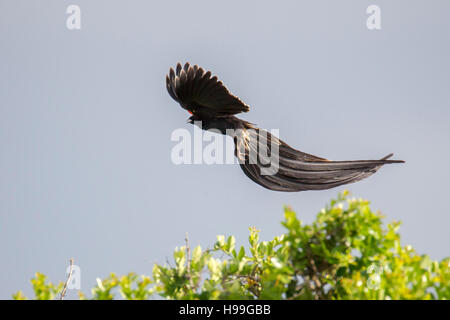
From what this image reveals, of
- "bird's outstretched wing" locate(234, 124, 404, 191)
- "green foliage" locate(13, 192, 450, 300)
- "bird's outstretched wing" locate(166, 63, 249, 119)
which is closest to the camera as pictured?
"green foliage" locate(13, 192, 450, 300)

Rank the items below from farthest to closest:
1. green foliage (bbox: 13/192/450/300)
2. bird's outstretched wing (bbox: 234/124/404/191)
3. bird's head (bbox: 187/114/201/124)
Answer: bird's head (bbox: 187/114/201/124) < bird's outstretched wing (bbox: 234/124/404/191) < green foliage (bbox: 13/192/450/300)

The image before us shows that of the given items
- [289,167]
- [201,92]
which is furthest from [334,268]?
[201,92]

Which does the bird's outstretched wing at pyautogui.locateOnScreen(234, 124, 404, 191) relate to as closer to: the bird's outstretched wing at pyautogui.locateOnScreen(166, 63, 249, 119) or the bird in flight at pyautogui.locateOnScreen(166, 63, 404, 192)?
the bird in flight at pyautogui.locateOnScreen(166, 63, 404, 192)

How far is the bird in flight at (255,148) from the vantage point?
5.15 metres

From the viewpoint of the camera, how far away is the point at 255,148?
5.35m

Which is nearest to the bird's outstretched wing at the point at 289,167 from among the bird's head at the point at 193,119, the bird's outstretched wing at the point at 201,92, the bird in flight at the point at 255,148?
the bird in flight at the point at 255,148

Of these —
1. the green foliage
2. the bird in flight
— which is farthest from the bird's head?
the green foliage

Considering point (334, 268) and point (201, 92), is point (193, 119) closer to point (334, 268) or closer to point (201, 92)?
point (201, 92)

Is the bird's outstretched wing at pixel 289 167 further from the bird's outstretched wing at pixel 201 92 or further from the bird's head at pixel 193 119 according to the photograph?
the bird's head at pixel 193 119

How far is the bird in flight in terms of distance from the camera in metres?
5.15

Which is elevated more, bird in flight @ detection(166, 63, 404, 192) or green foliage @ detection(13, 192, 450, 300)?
bird in flight @ detection(166, 63, 404, 192)
